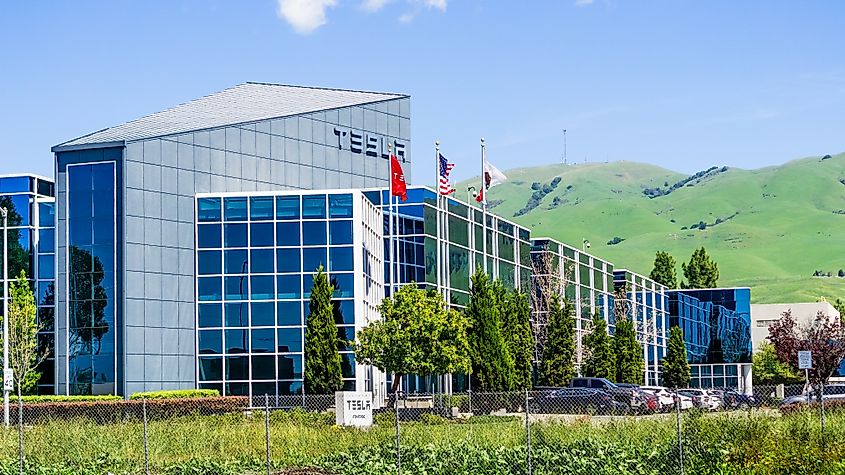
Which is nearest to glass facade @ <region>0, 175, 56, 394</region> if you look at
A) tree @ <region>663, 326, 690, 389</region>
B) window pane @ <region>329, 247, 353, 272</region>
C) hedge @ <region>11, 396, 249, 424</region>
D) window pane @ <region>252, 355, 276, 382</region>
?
hedge @ <region>11, 396, 249, 424</region>

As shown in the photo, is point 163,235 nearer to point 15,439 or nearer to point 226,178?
point 226,178

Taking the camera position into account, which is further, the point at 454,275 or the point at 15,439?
the point at 454,275

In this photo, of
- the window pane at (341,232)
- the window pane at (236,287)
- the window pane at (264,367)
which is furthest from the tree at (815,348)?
the window pane at (236,287)

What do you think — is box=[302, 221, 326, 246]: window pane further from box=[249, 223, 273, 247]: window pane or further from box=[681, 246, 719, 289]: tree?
box=[681, 246, 719, 289]: tree

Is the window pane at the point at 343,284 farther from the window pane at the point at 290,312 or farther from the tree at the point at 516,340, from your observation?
the tree at the point at 516,340

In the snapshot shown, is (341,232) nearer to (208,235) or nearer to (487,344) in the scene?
(208,235)

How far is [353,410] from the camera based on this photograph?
40.4m

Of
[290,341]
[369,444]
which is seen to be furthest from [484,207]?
[369,444]

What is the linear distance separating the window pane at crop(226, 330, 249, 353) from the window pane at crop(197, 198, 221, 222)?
5850mm

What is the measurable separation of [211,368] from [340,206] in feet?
33.9

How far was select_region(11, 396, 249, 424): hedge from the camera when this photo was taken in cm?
5106

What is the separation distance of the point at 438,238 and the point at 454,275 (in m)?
4.08

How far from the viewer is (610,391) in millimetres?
54031

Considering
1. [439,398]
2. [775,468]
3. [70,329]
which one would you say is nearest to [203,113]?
[70,329]
